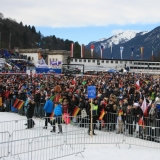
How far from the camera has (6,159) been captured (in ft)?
30.0

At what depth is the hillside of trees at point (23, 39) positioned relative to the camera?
A: 391 feet

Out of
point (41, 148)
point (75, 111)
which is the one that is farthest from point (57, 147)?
point (75, 111)

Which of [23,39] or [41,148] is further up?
[23,39]

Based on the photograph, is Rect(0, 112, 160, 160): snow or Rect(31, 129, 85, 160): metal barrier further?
Rect(0, 112, 160, 160): snow

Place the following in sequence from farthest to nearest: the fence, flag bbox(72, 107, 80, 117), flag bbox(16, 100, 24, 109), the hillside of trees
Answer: the hillside of trees, flag bbox(16, 100, 24, 109), flag bbox(72, 107, 80, 117), the fence

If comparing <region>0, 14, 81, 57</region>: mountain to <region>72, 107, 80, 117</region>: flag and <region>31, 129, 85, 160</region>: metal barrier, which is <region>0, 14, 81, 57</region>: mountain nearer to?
<region>72, 107, 80, 117</region>: flag

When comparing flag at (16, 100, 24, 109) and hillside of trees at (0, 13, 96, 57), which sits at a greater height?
hillside of trees at (0, 13, 96, 57)

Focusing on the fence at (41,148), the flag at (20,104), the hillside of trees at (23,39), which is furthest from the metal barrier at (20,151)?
the hillside of trees at (23,39)

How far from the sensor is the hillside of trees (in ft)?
391

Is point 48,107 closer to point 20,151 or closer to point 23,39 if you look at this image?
point 20,151

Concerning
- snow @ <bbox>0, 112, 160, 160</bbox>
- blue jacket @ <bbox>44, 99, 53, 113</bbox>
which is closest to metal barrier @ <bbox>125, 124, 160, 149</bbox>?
snow @ <bbox>0, 112, 160, 160</bbox>

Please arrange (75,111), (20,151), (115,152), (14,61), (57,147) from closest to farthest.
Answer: (20,151), (57,147), (115,152), (75,111), (14,61)

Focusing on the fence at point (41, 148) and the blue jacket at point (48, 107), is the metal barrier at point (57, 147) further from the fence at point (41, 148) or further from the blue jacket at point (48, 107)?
the blue jacket at point (48, 107)

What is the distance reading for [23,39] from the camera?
130000mm
